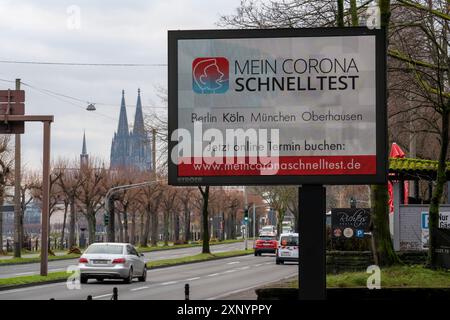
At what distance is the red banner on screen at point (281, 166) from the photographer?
1527cm

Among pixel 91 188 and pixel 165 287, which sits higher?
pixel 91 188

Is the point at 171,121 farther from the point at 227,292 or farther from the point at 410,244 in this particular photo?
the point at 410,244

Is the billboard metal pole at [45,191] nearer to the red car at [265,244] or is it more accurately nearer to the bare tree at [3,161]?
the bare tree at [3,161]

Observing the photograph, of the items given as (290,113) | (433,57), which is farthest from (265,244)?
(290,113)

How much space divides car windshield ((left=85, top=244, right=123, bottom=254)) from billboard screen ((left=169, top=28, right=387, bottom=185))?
17.6 m

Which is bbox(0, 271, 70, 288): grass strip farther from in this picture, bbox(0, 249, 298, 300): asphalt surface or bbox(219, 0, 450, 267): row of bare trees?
bbox(219, 0, 450, 267): row of bare trees

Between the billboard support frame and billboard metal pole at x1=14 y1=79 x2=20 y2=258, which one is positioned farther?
billboard metal pole at x1=14 y1=79 x2=20 y2=258

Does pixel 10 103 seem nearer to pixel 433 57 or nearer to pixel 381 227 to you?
pixel 433 57

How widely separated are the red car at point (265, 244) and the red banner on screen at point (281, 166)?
5080cm

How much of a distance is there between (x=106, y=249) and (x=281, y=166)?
18.4 meters

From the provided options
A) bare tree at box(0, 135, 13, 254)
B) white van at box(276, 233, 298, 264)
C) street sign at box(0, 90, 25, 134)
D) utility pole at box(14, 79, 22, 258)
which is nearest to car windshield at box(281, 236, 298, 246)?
white van at box(276, 233, 298, 264)

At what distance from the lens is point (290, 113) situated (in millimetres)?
15305

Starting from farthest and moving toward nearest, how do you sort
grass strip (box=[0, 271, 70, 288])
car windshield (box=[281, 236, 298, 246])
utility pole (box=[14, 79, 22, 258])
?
utility pole (box=[14, 79, 22, 258]) < car windshield (box=[281, 236, 298, 246]) < grass strip (box=[0, 271, 70, 288])

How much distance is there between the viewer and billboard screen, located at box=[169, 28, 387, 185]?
1520cm
